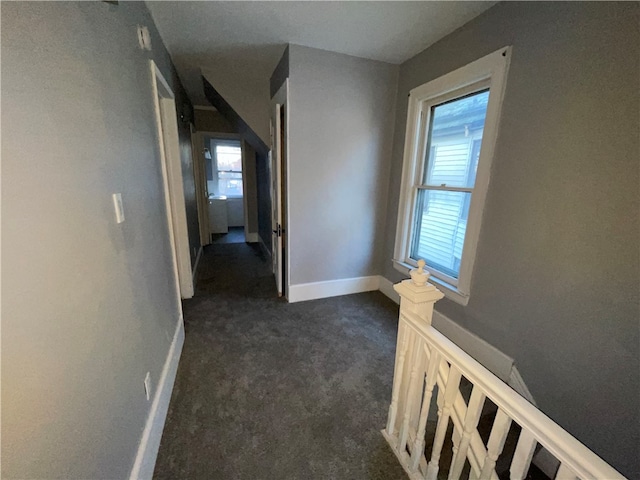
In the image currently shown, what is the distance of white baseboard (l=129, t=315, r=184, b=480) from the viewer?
1.12 meters

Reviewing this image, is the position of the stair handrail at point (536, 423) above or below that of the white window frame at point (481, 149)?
below

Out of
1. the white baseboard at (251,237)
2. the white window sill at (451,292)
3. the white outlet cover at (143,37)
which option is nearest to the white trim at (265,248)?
the white baseboard at (251,237)

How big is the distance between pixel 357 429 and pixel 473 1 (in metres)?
2.71

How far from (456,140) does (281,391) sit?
2.34 metres

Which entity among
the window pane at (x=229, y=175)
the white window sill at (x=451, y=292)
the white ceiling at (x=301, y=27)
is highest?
the white ceiling at (x=301, y=27)

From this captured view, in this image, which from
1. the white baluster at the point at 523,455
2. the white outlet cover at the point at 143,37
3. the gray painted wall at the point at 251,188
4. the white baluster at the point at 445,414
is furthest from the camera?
the gray painted wall at the point at 251,188

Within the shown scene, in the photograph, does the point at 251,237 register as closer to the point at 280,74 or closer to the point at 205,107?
the point at 205,107

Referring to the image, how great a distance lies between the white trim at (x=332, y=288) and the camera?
A: 2.85m

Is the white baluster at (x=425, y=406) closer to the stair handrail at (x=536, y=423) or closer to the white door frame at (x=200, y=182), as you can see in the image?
the stair handrail at (x=536, y=423)

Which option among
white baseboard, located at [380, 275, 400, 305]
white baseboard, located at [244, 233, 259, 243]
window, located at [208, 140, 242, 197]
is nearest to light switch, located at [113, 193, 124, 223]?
white baseboard, located at [380, 275, 400, 305]

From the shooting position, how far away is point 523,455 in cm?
72

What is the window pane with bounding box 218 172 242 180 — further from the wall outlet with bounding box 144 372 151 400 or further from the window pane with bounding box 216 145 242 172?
the wall outlet with bounding box 144 372 151 400

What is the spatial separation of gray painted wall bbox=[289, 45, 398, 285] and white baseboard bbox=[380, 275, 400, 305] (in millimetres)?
317

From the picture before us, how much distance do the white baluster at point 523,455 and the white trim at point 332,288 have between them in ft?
7.34
